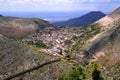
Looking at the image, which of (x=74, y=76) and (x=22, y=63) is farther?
(x=74, y=76)

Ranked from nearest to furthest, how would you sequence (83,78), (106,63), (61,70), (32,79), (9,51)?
1. (32,79)
2. (9,51)
3. (61,70)
4. (83,78)
5. (106,63)

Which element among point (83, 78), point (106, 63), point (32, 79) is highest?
point (32, 79)

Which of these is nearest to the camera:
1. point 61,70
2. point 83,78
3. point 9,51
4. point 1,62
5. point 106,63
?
point 1,62

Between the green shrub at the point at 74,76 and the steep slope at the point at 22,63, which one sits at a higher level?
the steep slope at the point at 22,63

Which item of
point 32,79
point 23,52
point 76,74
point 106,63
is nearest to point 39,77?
point 32,79

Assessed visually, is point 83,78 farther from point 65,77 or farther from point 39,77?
point 39,77

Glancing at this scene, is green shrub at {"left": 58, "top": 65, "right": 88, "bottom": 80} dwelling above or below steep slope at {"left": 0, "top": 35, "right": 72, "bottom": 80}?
below

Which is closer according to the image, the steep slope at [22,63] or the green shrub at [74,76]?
the steep slope at [22,63]

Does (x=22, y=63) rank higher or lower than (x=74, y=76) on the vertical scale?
higher

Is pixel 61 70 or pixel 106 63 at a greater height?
pixel 61 70

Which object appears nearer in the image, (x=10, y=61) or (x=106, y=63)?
(x=10, y=61)

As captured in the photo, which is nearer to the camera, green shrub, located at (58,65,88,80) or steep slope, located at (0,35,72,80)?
steep slope, located at (0,35,72,80)
